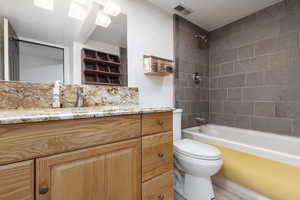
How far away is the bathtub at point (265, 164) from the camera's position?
1.03 metres

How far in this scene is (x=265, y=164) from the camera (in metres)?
1.15

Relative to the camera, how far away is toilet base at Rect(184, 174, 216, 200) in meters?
1.20

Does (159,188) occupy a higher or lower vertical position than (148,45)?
lower

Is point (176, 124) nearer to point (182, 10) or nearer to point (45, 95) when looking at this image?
point (45, 95)

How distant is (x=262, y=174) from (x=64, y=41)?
6.68 ft

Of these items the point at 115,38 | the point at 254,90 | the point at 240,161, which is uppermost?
the point at 115,38

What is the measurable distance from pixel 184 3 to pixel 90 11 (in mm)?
1120

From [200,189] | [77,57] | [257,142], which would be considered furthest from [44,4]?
[257,142]

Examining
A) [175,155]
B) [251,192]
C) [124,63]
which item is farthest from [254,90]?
[124,63]

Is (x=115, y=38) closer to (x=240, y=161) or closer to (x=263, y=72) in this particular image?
(x=240, y=161)

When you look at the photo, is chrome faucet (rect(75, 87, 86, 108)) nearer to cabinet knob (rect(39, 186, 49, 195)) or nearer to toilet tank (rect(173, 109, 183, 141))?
cabinet knob (rect(39, 186, 49, 195))

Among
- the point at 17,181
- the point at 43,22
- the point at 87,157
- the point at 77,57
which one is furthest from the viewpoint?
the point at 77,57

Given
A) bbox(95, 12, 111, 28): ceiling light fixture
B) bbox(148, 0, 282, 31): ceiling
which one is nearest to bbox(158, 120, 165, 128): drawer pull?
bbox(95, 12, 111, 28): ceiling light fixture

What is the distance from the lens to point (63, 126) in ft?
1.90
